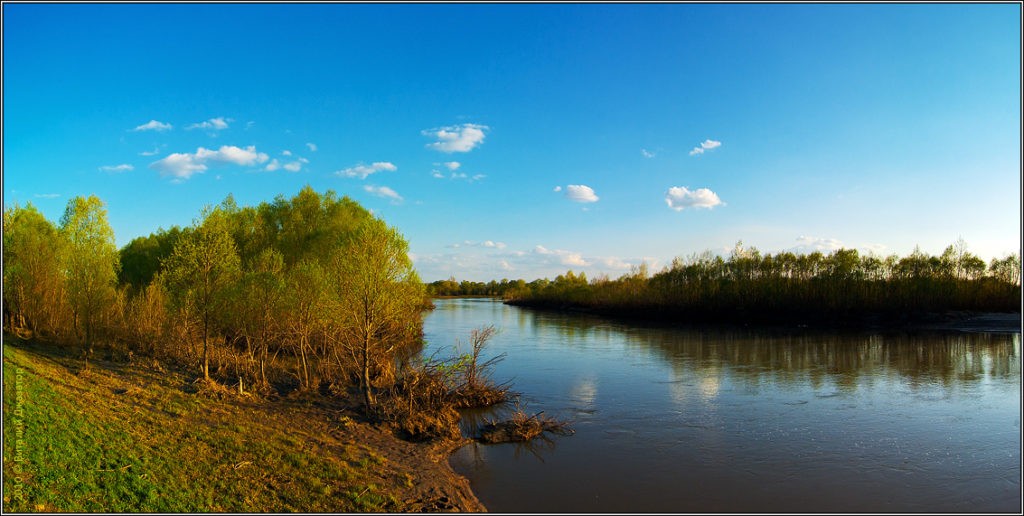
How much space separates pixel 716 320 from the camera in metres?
64.6

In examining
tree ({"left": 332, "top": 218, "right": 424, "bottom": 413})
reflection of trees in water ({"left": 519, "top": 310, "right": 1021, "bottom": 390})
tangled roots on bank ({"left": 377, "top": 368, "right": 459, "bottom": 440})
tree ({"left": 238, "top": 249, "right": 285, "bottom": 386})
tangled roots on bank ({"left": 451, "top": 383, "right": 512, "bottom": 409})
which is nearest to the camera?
tangled roots on bank ({"left": 377, "top": 368, "right": 459, "bottom": 440})

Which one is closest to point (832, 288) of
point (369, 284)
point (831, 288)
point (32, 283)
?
point (831, 288)

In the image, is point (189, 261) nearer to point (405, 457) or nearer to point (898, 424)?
point (405, 457)

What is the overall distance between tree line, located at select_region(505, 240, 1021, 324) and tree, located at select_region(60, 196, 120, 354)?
5878 cm

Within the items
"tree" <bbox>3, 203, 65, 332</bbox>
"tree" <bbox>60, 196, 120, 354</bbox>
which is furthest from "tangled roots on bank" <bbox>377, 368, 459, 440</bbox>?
"tree" <bbox>3, 203, 65, 332</bbox>

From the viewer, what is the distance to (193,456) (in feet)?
38.1

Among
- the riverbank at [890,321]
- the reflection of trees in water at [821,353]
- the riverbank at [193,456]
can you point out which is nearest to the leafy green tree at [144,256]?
the riverbank at [193,456]

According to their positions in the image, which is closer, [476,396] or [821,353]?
[476,396]

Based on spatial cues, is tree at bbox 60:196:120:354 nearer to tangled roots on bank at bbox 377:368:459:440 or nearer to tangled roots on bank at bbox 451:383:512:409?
tangled roots on bank at bbox 377:368:459:440

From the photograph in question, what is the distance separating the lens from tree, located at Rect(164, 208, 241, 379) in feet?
64.8

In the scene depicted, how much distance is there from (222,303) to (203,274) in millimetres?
1251

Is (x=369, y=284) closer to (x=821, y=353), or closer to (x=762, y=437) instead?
(x=762, y=437)

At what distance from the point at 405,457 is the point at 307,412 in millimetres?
4892

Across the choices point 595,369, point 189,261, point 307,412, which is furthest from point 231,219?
point 595,369
